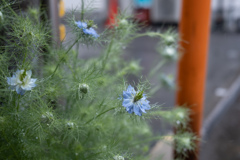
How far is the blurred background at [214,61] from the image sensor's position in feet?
5.67

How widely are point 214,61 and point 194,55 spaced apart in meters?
3.67

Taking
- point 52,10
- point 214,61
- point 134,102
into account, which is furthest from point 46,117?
point 214,61

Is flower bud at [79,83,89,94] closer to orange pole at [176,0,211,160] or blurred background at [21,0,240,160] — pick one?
blurred background at [21,0,240,160]

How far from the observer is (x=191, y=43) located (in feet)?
4.75

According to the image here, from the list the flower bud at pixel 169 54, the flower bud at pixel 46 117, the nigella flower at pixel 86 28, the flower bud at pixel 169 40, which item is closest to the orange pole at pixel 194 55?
the flower bud at pixel 169 54

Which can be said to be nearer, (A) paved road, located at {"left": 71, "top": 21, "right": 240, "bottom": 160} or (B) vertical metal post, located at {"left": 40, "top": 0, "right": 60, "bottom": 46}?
(B) vertical metal post, located at {"left": 40, "top": 0, "right": 60, "bottom": 46}

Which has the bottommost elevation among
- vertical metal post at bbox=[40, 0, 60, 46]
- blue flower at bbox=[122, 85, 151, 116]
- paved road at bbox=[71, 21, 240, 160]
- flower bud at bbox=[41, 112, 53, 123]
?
paved road at bbox=[71, 21, 240, 160]

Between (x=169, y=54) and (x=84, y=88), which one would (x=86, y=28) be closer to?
(x=84, y=88)

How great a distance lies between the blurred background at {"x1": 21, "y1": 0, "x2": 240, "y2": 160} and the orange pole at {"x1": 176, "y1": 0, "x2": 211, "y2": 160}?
0.54 feet

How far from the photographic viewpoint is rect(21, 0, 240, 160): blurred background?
173 cm

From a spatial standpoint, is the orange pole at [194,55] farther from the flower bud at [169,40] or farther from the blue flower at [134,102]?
the blue flower at [134,102]

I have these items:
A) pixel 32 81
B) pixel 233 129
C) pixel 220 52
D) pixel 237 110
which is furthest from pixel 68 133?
pixel 220 52

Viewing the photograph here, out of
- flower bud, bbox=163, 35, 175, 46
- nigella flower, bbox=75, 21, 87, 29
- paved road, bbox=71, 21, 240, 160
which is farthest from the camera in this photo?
paved road, bbox=71, 21, 240, 160

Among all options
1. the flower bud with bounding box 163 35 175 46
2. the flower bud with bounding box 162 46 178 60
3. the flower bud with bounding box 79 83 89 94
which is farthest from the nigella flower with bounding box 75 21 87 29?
the flower bud with bounding box 162 46 178 60
